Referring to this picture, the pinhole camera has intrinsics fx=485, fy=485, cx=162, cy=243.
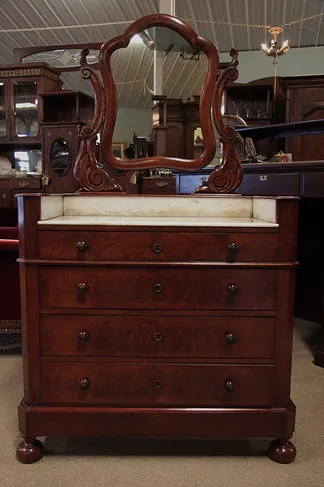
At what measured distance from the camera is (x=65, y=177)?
6.35m

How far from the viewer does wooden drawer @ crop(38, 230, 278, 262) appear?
5.41 ft

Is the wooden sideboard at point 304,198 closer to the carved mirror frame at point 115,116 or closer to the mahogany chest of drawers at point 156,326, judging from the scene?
the carved mirror frame at point 115,116

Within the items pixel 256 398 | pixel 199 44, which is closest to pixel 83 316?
pixel 256 398

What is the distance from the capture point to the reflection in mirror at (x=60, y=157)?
250 inches

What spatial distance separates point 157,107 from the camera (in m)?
3.87

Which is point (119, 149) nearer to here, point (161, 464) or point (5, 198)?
point (161, 464)

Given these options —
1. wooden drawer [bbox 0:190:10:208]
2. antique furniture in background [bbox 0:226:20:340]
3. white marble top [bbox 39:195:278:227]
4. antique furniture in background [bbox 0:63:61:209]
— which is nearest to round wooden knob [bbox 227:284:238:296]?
white marble top [bbox 39:195:278:227]

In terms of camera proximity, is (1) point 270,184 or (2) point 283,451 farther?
(1) point 270,184

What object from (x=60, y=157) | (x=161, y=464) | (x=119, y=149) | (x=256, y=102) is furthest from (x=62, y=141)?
(x=161, y=464)

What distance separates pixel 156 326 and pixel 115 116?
865mm

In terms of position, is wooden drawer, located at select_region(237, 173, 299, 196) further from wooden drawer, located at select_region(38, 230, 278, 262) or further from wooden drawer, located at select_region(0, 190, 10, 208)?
wooden drawer, located at select_region(0, 190, 10, 208)

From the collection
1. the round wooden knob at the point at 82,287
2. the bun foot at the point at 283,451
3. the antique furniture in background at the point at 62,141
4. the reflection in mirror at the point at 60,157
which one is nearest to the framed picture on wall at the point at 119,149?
the round wooden knob at the point at 82,287

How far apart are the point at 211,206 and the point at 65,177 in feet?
15.4

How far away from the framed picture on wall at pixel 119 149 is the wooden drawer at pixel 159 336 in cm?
70
